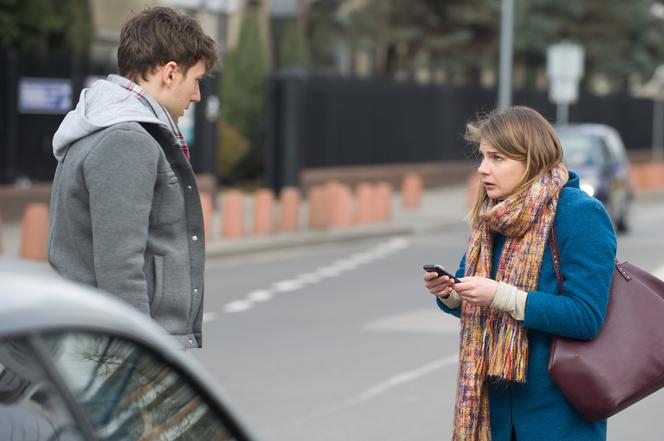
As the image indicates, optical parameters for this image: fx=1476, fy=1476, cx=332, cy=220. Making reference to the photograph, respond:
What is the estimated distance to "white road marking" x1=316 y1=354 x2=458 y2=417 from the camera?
333 inches

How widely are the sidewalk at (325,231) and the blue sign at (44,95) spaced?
1.82 metres

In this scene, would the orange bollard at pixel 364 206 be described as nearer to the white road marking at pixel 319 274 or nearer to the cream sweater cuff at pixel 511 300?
the white road marking at pixel 319 274

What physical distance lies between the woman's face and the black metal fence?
1920cm

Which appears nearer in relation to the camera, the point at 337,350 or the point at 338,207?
the point at 337,350

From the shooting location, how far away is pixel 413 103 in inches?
1347

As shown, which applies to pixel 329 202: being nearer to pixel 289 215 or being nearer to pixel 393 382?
pixel 289 215

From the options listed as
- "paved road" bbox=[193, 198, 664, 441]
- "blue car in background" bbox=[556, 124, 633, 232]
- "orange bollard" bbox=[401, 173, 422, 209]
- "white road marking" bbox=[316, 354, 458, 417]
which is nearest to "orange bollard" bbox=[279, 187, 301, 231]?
"paved road" bbox=[193, 198, 664, 441]

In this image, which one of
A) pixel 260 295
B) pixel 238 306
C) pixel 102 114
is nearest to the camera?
pixel 102 114

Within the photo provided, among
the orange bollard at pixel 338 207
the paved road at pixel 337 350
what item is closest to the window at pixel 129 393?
the paved road at pixel 337 350

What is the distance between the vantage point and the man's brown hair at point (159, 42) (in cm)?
404

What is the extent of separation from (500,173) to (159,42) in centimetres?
101

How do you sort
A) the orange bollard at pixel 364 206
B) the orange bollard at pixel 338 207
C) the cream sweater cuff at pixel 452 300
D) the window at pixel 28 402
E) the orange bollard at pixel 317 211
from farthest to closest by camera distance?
the orange bollard at pixel 364 206
the orange bollard at pixel 338 207
the orange bollard at pixel 317 211
the cream sweater cuff at pixel 452 300
the window at pixel 28 402

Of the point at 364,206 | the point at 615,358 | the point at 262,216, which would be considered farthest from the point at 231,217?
the point at 615,358

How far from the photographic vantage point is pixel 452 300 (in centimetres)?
429
